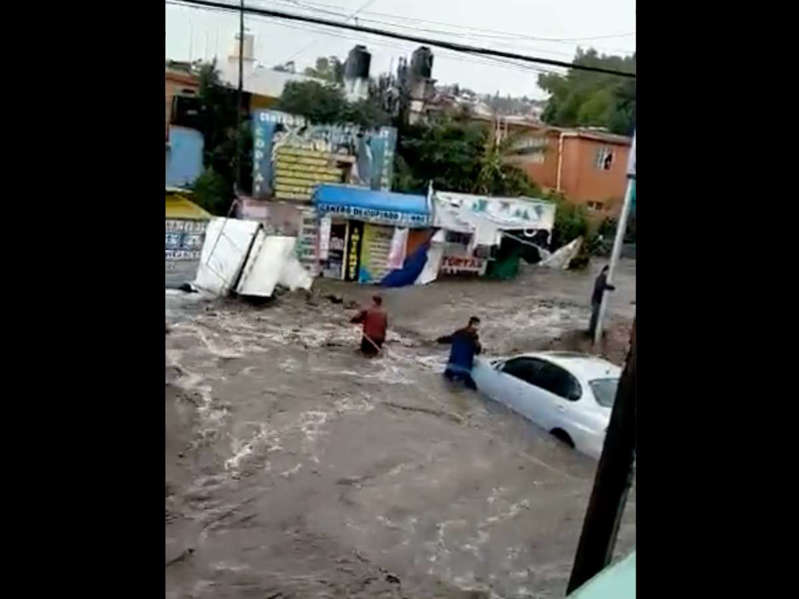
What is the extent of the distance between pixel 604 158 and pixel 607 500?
2.66 feet

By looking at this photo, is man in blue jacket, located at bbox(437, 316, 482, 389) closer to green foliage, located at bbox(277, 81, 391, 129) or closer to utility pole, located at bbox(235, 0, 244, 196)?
green foliage, located at bbox(277, 81, 391, 129)

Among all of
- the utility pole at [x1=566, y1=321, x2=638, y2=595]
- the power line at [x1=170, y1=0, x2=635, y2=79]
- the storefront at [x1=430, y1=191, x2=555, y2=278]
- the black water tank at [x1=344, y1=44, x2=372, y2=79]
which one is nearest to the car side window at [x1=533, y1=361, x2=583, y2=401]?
the utility pole at [x1=566, y1=321, x2=638, y2=595]

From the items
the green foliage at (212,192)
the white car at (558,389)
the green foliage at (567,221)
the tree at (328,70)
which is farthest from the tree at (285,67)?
the white car at (558,389)

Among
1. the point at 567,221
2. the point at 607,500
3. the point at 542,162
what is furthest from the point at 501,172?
the point at 607,500

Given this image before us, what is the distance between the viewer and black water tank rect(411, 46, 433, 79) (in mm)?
1531

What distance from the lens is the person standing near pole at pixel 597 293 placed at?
146 centimetres

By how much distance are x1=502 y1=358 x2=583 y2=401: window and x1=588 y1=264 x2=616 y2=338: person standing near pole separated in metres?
0.18

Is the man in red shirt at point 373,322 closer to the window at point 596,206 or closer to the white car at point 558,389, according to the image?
the white car at point 558,389
